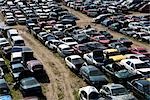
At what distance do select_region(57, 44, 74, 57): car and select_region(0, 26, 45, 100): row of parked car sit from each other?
3664 mm

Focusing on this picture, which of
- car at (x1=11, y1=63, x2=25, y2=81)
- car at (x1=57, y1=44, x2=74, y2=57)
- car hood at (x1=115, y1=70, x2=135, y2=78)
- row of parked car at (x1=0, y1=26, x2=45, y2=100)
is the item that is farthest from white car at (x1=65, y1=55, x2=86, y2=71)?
car at (x1=11, y1=63, x2=25, y2=81)

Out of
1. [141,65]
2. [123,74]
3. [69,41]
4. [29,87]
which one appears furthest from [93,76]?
[69,41]

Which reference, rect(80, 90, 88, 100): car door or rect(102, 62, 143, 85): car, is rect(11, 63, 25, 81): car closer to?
rect(80, 90, 88, 100): car door

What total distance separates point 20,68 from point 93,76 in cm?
674

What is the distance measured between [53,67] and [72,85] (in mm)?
5562

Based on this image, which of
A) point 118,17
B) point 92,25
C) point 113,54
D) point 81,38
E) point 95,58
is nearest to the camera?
point 95,58

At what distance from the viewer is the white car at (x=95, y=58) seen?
3820 centimetres

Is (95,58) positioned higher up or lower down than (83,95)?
higher up

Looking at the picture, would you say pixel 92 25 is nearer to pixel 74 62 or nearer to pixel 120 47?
pixel 120 47

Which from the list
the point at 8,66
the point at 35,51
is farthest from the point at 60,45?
the point at 8,66

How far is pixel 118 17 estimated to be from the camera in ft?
→ 206

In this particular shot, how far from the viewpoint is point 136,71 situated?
35.6 meters

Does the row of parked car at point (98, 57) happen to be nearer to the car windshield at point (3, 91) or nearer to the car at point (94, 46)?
the car at point (94, 46)

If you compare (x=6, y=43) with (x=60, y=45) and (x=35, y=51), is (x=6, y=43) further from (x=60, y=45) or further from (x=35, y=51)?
(x=60, y=45)
